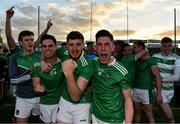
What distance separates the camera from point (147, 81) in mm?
9469

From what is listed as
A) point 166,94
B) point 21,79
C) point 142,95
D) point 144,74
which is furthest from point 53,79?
point 166,94

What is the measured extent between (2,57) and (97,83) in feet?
35.9

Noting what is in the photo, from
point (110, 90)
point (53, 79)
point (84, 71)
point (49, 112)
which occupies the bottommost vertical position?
point (49, 112)

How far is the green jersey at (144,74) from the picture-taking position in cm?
933

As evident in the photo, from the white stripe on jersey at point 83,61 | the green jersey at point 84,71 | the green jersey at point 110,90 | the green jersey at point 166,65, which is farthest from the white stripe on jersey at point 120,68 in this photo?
the green jersey at point 166,65

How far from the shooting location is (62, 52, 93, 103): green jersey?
5.35 m

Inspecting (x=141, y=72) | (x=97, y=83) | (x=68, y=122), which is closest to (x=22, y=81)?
(x=68, y=122)

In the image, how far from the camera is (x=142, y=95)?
9.56 metres

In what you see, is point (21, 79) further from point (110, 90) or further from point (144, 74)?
point (144, 74)

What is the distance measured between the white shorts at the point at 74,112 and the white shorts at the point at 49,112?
0.85 meters

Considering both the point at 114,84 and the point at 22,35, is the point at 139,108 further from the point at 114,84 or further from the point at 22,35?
the point at 114,84

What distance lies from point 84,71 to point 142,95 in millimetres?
4414

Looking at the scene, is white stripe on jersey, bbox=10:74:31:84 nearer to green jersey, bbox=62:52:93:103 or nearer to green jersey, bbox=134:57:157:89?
green jersey, bbox=62:52:93:103

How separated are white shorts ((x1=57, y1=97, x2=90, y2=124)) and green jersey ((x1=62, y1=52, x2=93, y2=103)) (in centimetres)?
7
